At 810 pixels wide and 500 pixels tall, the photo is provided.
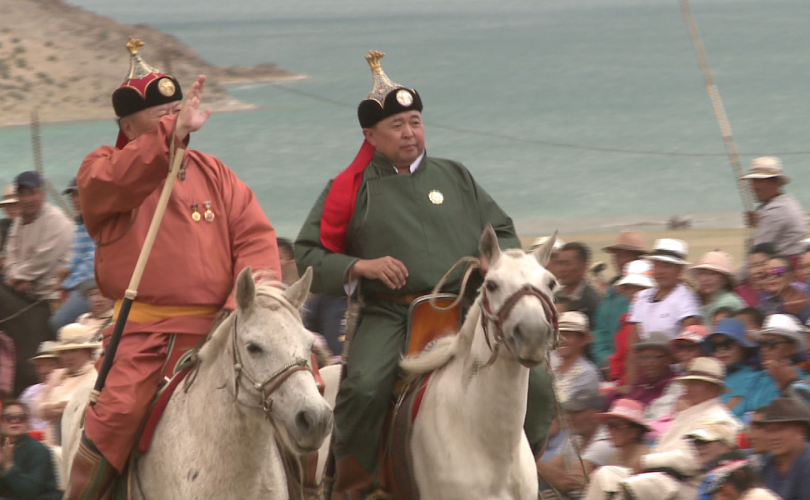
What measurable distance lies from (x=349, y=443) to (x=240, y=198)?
4.92 feet

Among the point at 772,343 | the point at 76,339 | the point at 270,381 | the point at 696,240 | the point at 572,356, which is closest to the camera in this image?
the point at 270,381

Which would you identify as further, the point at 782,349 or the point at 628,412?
the point at 782,349

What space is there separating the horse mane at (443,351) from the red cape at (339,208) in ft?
2.55

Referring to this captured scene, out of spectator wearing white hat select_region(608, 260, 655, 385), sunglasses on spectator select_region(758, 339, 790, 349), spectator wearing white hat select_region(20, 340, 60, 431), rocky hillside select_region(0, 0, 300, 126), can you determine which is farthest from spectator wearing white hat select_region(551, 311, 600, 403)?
rocky hillside select_region(0, 0, 300, 126)

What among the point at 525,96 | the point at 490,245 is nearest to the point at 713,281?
the point at 490,245

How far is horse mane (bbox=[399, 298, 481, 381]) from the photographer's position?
20.9 feet

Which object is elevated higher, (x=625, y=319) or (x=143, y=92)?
(x=143, y=92)

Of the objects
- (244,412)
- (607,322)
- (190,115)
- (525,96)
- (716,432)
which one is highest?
(190,115)

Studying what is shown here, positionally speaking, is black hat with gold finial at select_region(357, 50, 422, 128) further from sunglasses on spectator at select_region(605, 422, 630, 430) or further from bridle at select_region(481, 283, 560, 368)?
sunglasses on spectator at select_region(605, 422, 630, 430)

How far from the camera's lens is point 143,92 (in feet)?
19.8

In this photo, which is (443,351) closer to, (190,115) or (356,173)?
(356,173)

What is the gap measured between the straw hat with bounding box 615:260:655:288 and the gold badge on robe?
9.16 feet

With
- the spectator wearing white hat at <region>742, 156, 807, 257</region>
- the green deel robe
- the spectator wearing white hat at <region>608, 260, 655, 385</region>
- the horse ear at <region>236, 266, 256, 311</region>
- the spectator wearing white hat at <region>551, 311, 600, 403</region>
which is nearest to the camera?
the horse ear at <region>236, 266, 256, 311</region>

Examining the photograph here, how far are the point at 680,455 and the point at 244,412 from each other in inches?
92.4
